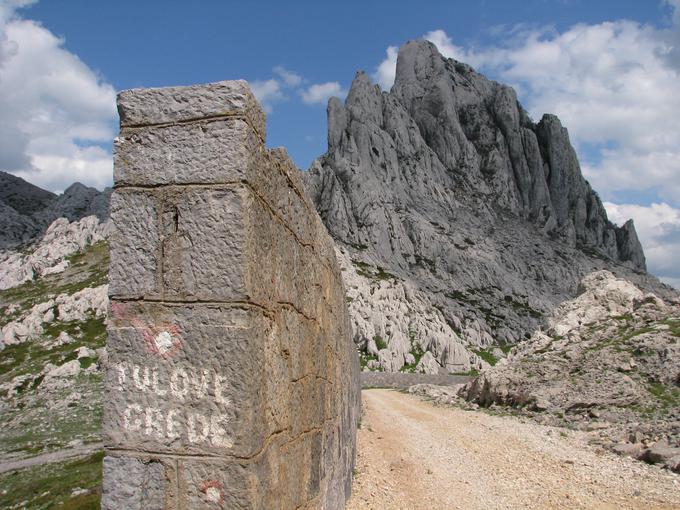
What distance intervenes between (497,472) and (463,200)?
96.2 meters

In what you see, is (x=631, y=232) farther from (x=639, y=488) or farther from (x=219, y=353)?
(x=219, y=353)

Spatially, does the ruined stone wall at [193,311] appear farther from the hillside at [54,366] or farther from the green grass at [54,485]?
the hillside at [54,366]

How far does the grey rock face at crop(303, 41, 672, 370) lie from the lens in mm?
84562

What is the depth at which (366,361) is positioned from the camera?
174 ft

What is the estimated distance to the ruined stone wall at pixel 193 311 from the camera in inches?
127

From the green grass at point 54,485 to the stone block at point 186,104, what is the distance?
16744 millimetres

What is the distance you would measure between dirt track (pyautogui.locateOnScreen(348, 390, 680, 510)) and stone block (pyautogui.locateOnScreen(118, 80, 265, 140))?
7.22 meters

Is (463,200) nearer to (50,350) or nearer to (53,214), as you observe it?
(50,350)

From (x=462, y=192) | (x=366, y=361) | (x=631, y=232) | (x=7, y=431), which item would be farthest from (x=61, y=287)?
(x=631, y=232)

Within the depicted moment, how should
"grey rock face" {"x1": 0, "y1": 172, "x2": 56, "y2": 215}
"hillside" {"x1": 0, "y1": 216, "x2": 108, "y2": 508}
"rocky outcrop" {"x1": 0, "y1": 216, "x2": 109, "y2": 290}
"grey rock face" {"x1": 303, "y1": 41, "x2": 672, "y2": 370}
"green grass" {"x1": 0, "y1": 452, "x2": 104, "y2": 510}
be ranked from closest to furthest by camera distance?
"green grass" {"x1": 0, "y1": 452, "x2": 104, "y2": 510}, "hillside" {"x1": 0, "y1": 216, "x2": 108, "y2": 508}, "grey rock face" {"x1": 303, "y1": 41, "x2": 672, "y2": 370}, "rocky outcrop" {"x1": 0, "y1": 216, "x2": 109, "y2": 290}, "grey rock face" {"x1": 0, "y1": 172, "x2": 56, "y2": 215}

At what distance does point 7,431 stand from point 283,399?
42.1m

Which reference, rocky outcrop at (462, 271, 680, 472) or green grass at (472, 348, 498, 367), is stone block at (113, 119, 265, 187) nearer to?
rocky outcrop at (462, 271, 680, 472)

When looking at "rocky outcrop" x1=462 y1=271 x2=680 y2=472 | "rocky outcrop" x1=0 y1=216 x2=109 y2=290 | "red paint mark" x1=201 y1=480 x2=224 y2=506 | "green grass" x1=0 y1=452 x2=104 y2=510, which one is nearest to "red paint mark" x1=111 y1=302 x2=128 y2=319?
"red paint mark" x1=201 y1=480 x2=224 y2=506

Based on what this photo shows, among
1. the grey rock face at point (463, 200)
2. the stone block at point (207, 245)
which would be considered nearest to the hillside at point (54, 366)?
the stone block at point (207, 245)
